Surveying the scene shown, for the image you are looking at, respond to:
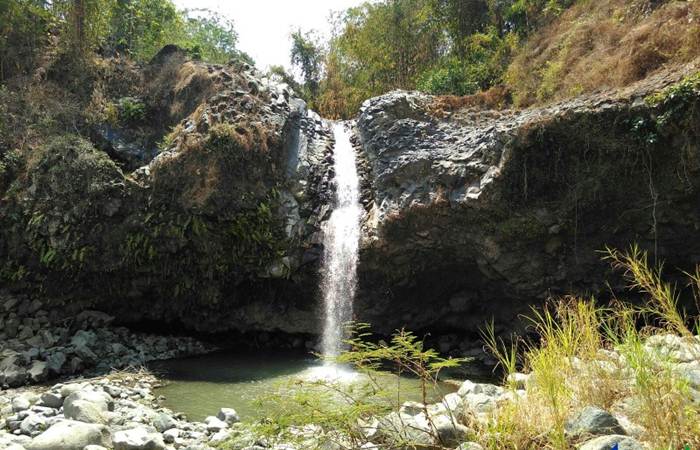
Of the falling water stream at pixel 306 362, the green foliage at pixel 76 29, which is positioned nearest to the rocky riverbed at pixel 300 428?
the falling water stream at pixel 306 362

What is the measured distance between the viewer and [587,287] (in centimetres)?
927

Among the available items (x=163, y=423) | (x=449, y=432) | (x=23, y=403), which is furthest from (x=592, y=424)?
(x=23, y=403)

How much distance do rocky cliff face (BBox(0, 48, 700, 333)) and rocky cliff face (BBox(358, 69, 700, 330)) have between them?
3cm

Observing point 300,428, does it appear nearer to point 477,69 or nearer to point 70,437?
point 70,437

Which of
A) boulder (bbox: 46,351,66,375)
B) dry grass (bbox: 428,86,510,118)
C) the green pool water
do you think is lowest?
the green pool water

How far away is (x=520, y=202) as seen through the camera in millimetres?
8906

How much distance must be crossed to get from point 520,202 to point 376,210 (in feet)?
8.67

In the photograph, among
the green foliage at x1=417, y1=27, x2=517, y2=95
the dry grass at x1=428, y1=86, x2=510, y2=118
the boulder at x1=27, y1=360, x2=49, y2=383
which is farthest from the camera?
the green foliage at x1=417, y1=27, x2=517, y2=95

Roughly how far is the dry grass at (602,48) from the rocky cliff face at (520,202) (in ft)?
3.60

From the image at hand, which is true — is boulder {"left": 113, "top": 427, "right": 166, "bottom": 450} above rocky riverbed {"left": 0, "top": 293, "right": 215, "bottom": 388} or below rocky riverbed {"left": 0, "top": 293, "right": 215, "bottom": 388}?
below

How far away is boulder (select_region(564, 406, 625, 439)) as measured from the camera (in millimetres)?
3082

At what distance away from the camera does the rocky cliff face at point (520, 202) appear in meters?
8.18

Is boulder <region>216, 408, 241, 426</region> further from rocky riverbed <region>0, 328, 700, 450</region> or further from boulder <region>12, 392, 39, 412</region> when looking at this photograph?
boulder <region>12, 392, 39, 412</region>

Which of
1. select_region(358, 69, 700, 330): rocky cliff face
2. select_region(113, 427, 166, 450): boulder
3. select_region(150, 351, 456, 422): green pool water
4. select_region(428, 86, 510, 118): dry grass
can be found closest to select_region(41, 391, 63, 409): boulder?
select_region(150, 351, 456, 422): green pool water
